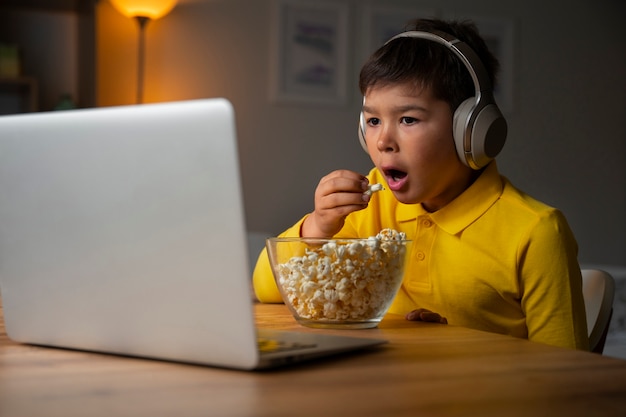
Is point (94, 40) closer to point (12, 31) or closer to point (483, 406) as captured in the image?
point (12, 31)

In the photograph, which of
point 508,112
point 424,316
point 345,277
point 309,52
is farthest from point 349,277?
point 508,112

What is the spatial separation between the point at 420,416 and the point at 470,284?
2.39ft

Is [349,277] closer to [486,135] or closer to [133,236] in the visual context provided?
[133,236]

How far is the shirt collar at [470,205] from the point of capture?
48.0 inches

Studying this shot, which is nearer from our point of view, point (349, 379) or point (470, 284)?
point (349, 379)

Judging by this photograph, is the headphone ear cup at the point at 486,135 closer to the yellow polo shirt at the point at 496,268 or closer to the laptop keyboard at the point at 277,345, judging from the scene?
the yellow polo shirt at the point at 496,268

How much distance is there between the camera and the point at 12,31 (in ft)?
13.6

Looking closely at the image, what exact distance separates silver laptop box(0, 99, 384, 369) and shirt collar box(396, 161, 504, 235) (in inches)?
21.3

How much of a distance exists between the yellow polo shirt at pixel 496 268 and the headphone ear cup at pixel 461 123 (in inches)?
2.4

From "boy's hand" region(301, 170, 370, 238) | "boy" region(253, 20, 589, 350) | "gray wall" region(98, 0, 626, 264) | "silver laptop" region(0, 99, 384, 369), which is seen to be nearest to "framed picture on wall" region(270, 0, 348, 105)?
"gray wall" region(98, 0, 626, 264)

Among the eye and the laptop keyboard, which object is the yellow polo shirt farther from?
the laptop keyboard

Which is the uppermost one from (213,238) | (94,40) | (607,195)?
(94,40)

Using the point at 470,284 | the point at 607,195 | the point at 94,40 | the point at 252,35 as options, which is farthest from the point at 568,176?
the point at 470,284

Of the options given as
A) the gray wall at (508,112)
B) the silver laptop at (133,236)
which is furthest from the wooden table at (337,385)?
the gray wall at (508,112)
